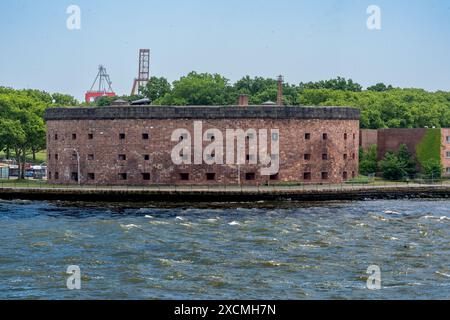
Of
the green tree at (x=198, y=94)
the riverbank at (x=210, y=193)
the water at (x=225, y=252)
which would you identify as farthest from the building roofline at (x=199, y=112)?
the green tree at (x=198, y=94)

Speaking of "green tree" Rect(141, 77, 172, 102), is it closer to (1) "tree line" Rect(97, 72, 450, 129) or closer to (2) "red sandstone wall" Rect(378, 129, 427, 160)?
(1) "tree line" Rect(97, 72, 450, 129)

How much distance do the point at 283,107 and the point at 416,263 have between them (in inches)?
1501

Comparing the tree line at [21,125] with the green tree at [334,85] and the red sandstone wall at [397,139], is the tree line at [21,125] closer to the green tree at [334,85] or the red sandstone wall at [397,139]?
the red sandstone wall at [397,139]

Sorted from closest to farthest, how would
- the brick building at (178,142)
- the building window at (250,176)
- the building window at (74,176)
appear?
the brick building at (178,142) < the building window at (250,176) < the building window at (74,176)

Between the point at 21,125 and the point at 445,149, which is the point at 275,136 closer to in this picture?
the point at 445,149

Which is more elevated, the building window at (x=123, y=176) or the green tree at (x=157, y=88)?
the green tree at (x=157, y=88)

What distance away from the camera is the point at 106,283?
3994 cm

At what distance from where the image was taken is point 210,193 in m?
73.8

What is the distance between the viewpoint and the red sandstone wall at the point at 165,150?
80.6 meters

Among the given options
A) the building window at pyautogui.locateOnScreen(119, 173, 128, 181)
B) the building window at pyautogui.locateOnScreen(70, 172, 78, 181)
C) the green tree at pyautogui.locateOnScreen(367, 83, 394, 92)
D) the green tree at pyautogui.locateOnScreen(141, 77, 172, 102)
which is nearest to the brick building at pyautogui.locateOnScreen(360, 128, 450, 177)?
the building window at pyautogui.locateOnScreen(119, 173, 128, 181)

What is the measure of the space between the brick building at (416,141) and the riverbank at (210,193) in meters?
11.3

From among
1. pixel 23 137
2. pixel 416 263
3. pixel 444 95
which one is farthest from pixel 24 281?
pixel 444 95

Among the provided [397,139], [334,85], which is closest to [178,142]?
[397,139]

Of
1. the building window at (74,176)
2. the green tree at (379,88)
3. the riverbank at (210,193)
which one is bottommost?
the riverbank at (210,193)
